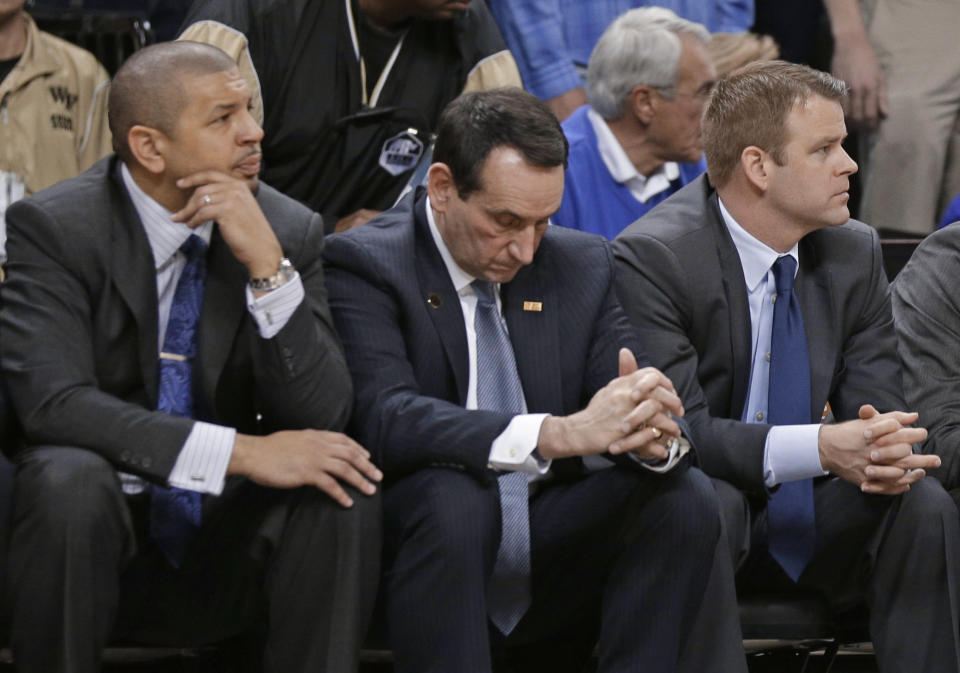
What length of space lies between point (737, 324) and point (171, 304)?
1.17 meters

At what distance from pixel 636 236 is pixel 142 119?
107 centimetres

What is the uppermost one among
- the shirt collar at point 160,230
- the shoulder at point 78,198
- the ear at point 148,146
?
the ear at point 148,146

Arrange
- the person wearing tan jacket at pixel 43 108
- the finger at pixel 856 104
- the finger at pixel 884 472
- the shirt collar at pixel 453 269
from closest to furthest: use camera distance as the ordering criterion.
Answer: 1. the finger at pixel 884 472
2. the shirt collar at pixel 453 269
3. the person wearing tan jacket at pixel 43 108
4. the finger at pixel 856 104

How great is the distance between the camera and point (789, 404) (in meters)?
3.45

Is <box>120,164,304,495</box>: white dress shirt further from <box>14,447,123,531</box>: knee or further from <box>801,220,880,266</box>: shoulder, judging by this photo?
<box>801,220,880,266</box>: shoulder

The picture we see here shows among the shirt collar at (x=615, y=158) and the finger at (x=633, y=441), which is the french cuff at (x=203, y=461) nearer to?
the finger at (x=633, y=441)

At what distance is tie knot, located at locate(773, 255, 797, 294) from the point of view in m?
3.50

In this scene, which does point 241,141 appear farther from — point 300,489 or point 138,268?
point 300,489

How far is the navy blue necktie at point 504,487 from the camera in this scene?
122 inches

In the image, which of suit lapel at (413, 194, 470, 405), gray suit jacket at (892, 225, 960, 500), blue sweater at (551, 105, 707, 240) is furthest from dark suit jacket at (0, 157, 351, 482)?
blue sweater at (551, 105, 707, 240)

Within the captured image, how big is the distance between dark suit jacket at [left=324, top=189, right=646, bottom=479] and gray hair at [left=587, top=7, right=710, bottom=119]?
1.40 meters

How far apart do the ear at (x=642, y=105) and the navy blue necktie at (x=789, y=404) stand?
4.19ft

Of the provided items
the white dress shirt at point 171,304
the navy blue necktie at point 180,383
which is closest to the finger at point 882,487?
the white dress shirt at point 171,304

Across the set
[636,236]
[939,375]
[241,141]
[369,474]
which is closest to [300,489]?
[369,474]
